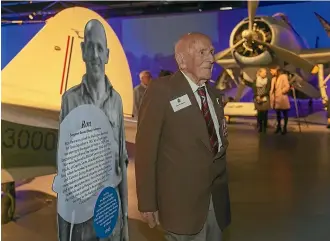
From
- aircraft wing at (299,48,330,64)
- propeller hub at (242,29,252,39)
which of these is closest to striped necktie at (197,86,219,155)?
aircraft wing at (299,48,330,64)

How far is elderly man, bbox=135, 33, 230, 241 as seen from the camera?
1903 mm

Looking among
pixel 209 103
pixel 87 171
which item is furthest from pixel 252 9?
pixel 87 171

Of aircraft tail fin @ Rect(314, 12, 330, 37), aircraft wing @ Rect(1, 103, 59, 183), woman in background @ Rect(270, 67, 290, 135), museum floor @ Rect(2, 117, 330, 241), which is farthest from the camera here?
woman in background @ Rect(270, 67, 290, 135)

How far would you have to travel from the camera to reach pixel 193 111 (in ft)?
6.33

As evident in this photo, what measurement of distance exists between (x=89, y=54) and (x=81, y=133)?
33 centimetres

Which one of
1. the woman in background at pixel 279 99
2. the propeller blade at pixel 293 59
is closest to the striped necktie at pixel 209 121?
the woman in background at pixel 279 99

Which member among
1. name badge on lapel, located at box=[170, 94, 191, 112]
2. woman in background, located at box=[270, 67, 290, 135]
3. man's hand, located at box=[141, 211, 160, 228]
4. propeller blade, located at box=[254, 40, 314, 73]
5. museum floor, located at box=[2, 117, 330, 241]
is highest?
name badge on lapel, located at box=[170, 94, 191, 112]

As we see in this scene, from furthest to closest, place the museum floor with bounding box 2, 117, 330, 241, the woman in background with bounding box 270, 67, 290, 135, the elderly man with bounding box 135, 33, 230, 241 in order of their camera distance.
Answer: the woman in background with bounding box 270, 67, 290, 135
the museum floor with bounding box 2, 117, 330, 241
the elderly man with bounding box 135, 33, 230, 241

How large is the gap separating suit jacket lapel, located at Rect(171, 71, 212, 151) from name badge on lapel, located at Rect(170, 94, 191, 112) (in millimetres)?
14

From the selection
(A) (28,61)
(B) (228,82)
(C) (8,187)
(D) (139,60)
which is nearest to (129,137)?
(A) (28,61)

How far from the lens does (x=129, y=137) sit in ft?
8.66

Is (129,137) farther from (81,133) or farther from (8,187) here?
(8,187)

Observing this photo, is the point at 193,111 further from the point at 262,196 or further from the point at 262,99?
the point at 262,99

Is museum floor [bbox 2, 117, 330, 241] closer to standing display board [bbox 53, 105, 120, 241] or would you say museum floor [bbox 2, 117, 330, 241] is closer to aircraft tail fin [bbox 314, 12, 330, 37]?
standing display board [bbox 53, 105, 120, 241]
